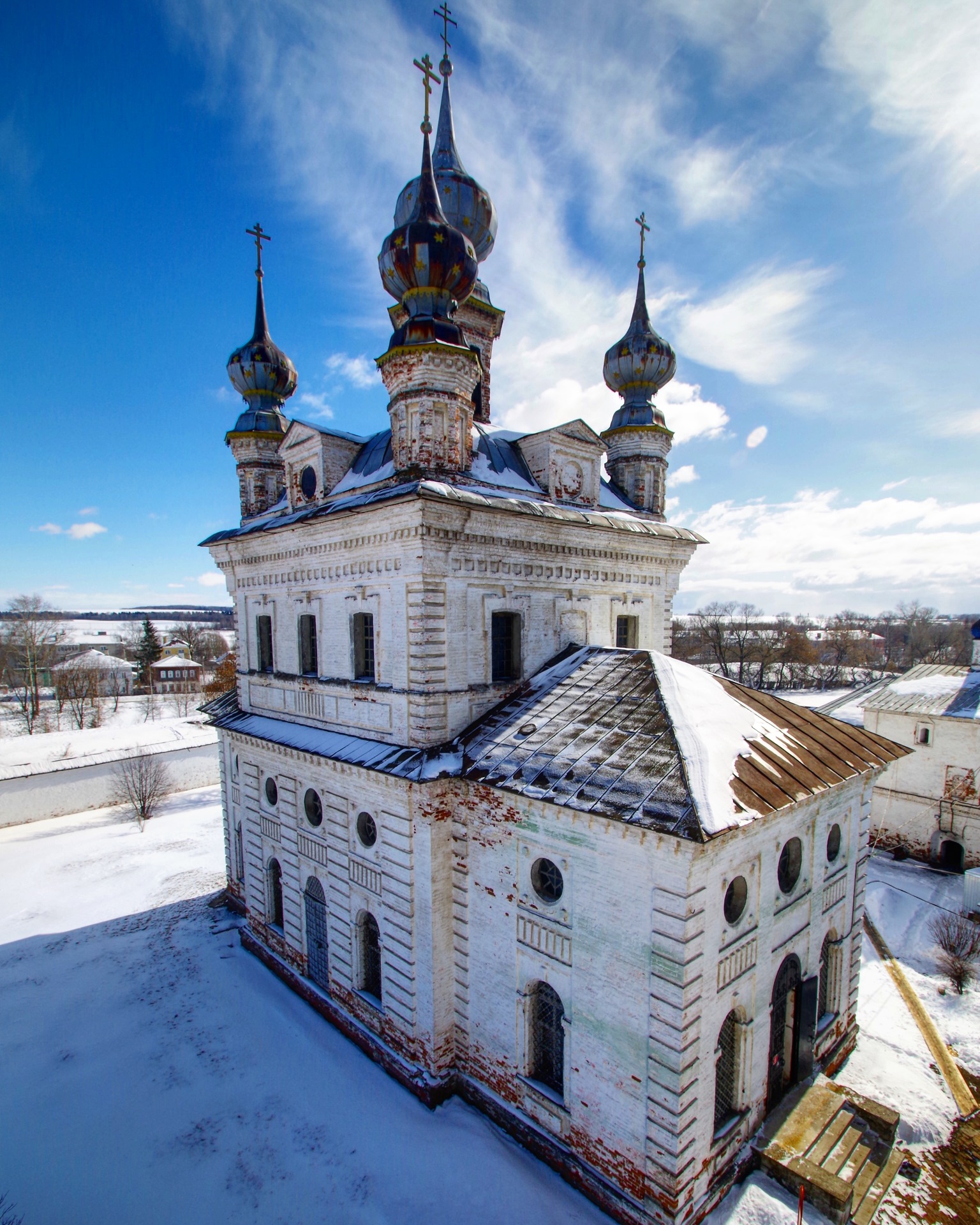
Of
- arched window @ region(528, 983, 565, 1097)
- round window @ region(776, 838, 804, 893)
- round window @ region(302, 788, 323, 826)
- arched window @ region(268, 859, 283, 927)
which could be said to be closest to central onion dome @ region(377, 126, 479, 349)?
round window @ region(302, 788, 323, 826)

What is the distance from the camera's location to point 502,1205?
8031 millimetres

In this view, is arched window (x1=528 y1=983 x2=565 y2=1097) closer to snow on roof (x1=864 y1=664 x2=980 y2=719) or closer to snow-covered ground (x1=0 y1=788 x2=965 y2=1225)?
snow-covered ground (x1=0 y1=788 x2=965 y2=1225)

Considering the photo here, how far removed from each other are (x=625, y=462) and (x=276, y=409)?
31.9ft

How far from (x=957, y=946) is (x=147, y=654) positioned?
6751cm

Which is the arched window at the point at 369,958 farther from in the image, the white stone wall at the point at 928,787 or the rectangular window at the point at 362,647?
the white stone wall at the point at 928,787

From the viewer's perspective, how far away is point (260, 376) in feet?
52.3

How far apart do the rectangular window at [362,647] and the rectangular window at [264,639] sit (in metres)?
4.29

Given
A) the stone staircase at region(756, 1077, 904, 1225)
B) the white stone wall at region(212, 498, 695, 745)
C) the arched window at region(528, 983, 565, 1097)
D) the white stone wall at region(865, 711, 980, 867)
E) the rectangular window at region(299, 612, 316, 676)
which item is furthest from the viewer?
the white stone wall at region(865, 711, 980, 867)

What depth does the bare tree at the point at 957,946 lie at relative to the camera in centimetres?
1377

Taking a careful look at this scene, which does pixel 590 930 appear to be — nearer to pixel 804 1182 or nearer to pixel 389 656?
pixel 804 1182

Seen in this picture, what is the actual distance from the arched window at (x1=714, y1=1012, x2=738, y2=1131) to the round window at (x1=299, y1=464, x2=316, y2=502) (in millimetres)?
12251

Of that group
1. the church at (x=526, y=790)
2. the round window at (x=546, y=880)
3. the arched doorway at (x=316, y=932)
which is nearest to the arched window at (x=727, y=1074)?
the church at (x=526, y=790)

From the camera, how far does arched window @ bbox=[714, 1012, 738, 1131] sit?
8549 millimetres

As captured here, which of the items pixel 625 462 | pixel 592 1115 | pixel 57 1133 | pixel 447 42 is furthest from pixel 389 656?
pixel 447 42
